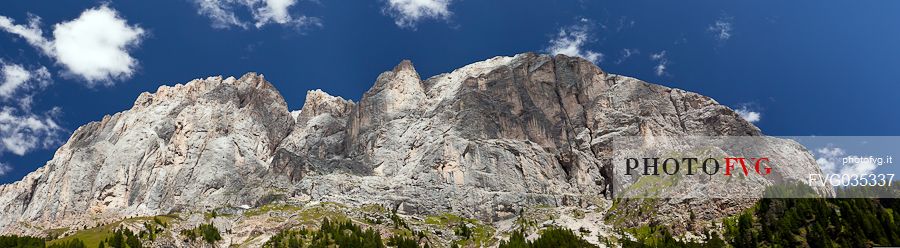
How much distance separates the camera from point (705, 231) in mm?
199000

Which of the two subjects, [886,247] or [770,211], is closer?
[886,247]

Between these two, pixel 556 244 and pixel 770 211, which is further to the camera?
pixel 770 211

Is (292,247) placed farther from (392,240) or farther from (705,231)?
(705,231)

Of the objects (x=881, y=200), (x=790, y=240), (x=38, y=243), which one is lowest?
(x=38, y=243)

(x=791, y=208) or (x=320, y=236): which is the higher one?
(x=791, y=208)

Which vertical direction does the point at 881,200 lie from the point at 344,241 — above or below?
above

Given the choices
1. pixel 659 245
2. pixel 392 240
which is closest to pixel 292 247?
pixel 392 240

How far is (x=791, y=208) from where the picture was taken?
194 m

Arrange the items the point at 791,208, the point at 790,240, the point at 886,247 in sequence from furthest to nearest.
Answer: the point at 791,208
the point at 790,240
the point at 886,247

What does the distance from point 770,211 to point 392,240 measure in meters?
101

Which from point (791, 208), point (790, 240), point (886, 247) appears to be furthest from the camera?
point (791, 208)

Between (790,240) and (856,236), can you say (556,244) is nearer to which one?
(790,240)

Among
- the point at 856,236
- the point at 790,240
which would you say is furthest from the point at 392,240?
the point at 856,236

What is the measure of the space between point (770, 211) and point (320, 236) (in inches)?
4733
